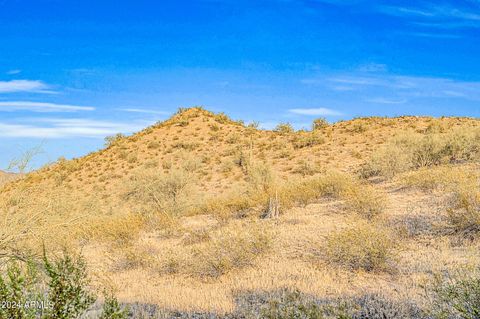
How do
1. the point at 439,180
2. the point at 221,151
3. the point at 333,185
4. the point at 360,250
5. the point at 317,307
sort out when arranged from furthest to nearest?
the point at 221,151 < the point at 333,185 < the point at 439,180 < the point at 360,250 < the point at 317,307

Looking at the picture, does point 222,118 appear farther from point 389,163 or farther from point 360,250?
point 360,250

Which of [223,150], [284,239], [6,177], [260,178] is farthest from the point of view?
[223,150]

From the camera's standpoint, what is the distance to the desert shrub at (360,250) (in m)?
8.75

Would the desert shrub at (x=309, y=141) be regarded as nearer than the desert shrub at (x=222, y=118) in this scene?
Yes

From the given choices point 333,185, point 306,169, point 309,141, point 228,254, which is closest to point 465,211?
point 333,185

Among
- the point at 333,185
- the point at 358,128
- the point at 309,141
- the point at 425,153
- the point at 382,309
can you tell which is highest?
the point at 358,128

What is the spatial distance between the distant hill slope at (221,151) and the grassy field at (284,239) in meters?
4.97

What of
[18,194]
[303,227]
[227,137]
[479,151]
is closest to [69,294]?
[18,194]

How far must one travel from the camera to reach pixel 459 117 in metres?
35.7

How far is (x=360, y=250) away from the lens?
8867mm

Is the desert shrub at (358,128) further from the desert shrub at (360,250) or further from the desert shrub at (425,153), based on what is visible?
the desert shrub at (360,250)

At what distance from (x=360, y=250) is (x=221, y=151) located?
87.7 ft

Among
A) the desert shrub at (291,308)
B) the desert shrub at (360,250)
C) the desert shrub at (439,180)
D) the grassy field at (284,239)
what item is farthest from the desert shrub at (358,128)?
the desert shrub at (291,308)

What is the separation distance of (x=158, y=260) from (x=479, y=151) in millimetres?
17770
